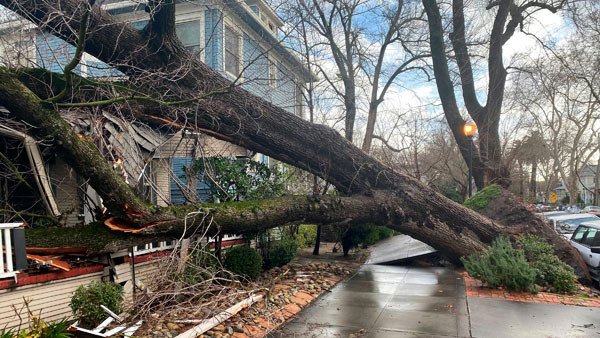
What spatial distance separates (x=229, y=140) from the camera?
8.04m

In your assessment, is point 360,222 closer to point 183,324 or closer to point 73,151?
point 183,324

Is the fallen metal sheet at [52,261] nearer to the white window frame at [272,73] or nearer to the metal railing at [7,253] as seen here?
the metal railing at [7,253]

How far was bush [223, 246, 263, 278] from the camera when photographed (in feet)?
25.1

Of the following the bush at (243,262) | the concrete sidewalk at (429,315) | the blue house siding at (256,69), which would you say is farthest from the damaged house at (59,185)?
the concrete sidewalk at (429,315)

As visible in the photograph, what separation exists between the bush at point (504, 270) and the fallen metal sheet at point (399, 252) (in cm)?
253

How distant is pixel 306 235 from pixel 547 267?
7387 mm

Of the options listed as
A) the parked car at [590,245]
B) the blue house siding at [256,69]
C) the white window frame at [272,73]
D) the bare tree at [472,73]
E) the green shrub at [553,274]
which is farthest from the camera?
the bare tree at [472,73]

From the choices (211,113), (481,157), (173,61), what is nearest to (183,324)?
(211,113)

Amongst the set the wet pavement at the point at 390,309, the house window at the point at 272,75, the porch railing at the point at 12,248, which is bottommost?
the wet pavement at the point at 390,309

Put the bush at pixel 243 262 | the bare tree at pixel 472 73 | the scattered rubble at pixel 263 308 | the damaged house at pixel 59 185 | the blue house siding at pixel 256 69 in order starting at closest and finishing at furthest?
1. the damaged house at pixel 59 185
2. the scattered rubble at pixel 263 308
3. the bush at pixel 243 262
4. the blue house siding at pixel 256 69
5. the bare tree at pixel 472 73

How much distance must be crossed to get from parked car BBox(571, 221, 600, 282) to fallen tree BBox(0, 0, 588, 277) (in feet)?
0.70

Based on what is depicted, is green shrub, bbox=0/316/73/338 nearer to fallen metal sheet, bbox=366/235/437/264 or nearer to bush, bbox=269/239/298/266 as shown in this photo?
bush, bbox=269/239/298/266

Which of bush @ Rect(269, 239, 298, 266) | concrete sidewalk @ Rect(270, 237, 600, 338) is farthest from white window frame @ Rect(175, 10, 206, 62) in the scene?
concrete sidewalk @ Rect(270, 237, 600, 338)

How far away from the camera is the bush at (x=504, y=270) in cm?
715
